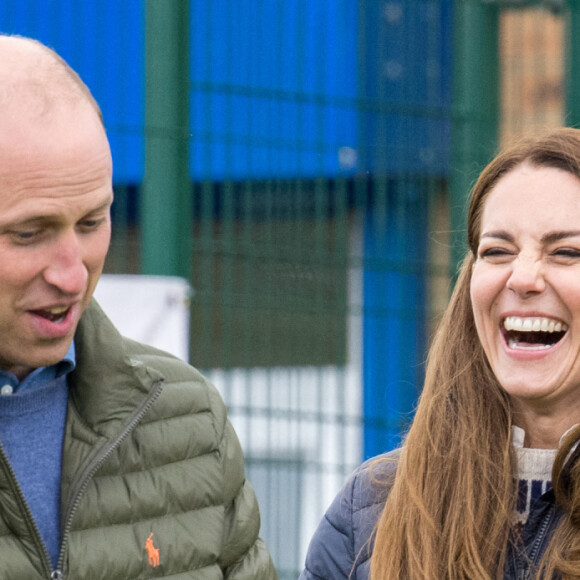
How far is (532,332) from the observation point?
2.59 m

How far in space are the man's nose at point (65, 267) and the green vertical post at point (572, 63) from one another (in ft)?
12.0

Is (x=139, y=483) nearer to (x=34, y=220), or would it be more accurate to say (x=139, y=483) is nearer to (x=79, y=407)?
(x=79, y=407)

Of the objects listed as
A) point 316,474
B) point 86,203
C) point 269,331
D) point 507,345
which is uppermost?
point 86,203

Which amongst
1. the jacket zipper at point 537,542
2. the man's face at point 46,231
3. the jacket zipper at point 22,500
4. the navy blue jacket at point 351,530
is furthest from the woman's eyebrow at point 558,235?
the jacket zipper at point 22,500

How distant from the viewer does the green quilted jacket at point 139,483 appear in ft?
7.62

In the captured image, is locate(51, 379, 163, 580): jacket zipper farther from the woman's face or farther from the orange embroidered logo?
the woman's face

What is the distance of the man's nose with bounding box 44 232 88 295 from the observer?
222 centimetres

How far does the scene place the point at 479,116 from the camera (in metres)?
5.38

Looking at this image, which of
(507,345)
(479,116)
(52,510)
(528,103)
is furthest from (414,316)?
(52,510)

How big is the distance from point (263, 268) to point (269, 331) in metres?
0.24

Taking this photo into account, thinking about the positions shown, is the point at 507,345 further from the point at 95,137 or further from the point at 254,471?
the point at 254,471

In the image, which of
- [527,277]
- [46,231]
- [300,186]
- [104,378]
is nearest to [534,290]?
[527,277]

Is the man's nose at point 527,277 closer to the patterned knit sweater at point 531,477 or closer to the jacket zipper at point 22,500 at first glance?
the patterned knit sweater at point 531,477

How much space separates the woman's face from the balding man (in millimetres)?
582
